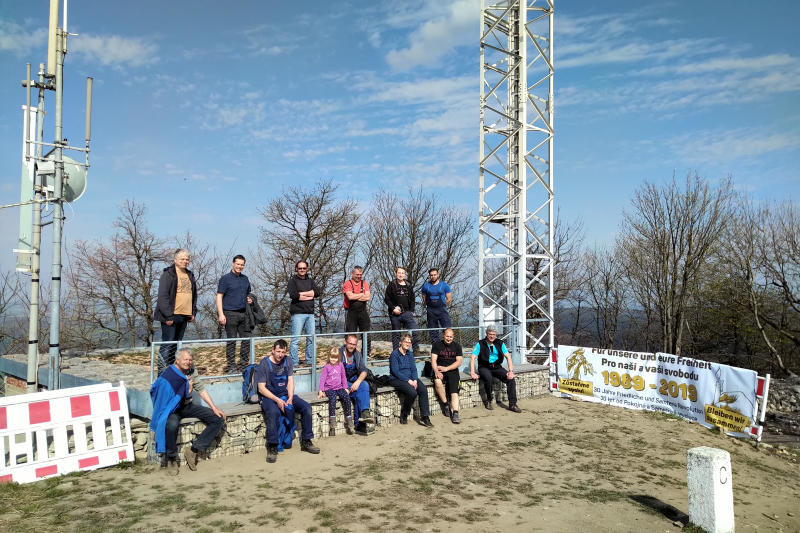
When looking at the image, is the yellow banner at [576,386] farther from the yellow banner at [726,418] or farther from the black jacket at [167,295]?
the black jacket at [167,295]

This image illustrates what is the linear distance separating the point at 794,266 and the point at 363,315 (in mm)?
18397

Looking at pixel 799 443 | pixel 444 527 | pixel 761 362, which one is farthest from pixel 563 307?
pixel 444 527

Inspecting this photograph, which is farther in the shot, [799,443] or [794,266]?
[794,266]

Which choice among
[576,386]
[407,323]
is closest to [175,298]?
[407,323]

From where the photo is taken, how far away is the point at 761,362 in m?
21.3

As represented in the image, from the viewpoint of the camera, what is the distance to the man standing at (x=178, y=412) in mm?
6195

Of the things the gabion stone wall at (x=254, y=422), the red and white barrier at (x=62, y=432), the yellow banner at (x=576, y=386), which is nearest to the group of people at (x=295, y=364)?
the gabion stone wall at (x=254, y=422)

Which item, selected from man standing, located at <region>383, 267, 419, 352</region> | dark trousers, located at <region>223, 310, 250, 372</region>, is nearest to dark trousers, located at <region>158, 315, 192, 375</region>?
dark trousers, located at <region>223, 310, 250, 372</region>

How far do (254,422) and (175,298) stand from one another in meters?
2.12

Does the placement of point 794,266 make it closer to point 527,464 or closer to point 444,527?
point 527,464

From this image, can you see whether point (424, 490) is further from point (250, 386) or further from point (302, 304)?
point (302, 304)

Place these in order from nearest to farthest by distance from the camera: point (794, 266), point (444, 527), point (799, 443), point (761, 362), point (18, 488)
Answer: point (444, 527)
point (18, 488)
point (799, 443)
point (794, 266)
point (761, 362)

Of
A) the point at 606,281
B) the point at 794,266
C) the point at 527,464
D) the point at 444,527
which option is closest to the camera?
the point at 444,527

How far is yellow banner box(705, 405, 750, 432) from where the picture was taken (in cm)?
947
